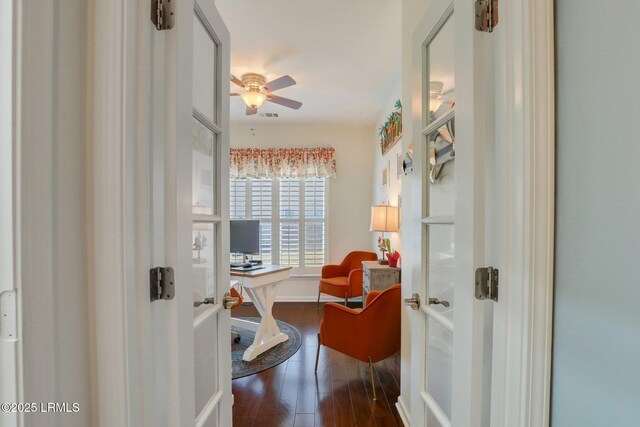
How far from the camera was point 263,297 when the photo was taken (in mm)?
2863

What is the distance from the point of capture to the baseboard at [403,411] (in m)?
1.71

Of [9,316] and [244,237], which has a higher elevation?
[9,316]

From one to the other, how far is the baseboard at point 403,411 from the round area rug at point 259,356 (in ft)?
3.60

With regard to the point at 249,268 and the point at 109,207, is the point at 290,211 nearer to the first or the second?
the point at 249,268

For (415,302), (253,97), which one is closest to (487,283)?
(415,302)

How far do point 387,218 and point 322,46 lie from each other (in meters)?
1.80

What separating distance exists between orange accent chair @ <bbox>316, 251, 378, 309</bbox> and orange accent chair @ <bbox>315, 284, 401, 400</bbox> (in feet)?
5.21

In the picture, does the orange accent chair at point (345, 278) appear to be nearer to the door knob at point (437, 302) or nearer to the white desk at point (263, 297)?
the white desk at point (263, 297)

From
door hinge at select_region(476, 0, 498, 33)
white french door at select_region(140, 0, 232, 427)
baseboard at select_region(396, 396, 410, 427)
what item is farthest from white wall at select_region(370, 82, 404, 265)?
white french door at select_region(140, 0, 232, 427)

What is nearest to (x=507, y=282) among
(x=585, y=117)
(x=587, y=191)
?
(x=587, y=191)

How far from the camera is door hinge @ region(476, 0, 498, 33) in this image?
0.80m

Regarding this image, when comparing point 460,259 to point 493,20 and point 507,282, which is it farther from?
point 493,20

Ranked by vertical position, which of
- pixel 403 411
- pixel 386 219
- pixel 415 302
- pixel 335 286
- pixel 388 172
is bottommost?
pixel 403 411

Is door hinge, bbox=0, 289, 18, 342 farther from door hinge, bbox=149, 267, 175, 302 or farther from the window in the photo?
the window
